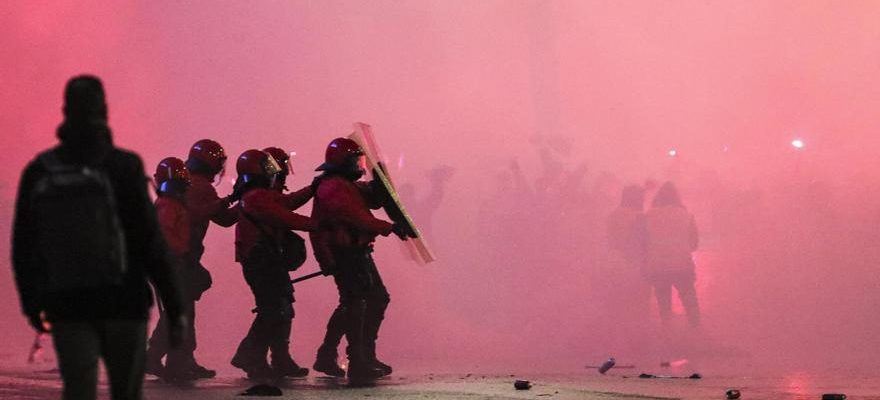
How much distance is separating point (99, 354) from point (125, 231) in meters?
0.34

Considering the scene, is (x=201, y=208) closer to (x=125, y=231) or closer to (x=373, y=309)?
(x=373, y=309)

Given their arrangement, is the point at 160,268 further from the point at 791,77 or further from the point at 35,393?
the point at 791,77

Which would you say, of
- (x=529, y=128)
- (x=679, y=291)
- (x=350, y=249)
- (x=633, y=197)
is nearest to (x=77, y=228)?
(x=350, y=249)

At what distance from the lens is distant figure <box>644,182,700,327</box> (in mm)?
18250

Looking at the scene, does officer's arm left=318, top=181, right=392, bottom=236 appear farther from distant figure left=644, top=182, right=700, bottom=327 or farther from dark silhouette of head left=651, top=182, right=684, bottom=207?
dark silhouette of head left=651, top=182, right=684, bottom=207

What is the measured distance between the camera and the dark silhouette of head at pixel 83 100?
146 inches

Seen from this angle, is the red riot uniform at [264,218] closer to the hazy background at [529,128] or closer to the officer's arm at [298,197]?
the officer's arm at [298,197]

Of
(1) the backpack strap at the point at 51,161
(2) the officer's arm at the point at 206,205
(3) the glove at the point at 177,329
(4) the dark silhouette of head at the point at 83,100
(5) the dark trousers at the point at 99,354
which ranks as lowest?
(5) the dark trousers at the point at 99,354

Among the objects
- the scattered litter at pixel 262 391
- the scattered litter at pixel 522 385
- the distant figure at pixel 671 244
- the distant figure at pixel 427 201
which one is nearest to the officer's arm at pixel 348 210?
the scattered litter at pixel 522 385

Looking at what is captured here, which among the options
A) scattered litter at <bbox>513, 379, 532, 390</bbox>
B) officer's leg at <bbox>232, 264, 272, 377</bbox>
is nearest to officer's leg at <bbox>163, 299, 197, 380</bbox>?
officer's leg at <bbox>232, 264, 272, 377</bbox>

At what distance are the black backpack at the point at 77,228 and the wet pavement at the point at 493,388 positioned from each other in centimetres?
347

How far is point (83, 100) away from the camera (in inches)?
146

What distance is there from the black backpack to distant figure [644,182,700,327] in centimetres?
1497

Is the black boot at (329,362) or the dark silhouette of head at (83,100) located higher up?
the black boot at (329,362)
